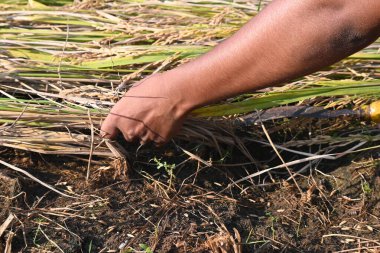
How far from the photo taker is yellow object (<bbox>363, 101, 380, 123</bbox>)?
2.29 metres

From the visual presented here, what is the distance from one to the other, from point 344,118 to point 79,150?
0.91m

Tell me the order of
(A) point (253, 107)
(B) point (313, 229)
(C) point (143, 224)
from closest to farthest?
(C) point (143, 224)
(B) point (313, 229)
(A) point (253, 107)

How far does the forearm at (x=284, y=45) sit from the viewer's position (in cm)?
153

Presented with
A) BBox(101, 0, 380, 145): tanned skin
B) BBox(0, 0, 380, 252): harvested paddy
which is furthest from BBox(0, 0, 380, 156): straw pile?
BBox(101, 0, 380, 145): tanned skin

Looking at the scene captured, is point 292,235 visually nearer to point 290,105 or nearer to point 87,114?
point 290,105

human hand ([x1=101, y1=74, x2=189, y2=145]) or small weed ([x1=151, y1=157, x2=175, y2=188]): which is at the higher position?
human hand ([x1=101, y1=74, x2=189, y2=145])

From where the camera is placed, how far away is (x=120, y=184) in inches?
84.0

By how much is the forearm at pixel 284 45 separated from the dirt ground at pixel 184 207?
0.41 m

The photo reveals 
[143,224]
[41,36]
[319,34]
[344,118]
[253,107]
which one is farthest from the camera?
[41,36]

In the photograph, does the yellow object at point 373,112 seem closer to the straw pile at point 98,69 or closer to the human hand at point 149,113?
the straw pile at point 98,69

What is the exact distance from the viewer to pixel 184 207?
206 cm

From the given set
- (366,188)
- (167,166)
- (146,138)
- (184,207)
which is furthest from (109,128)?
(366,188)

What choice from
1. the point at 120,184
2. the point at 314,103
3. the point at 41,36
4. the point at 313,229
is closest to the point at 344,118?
the point at 314,103

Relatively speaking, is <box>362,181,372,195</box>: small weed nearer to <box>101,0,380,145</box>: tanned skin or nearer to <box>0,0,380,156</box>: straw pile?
<box>0,0,380,156</box>: straw pile
